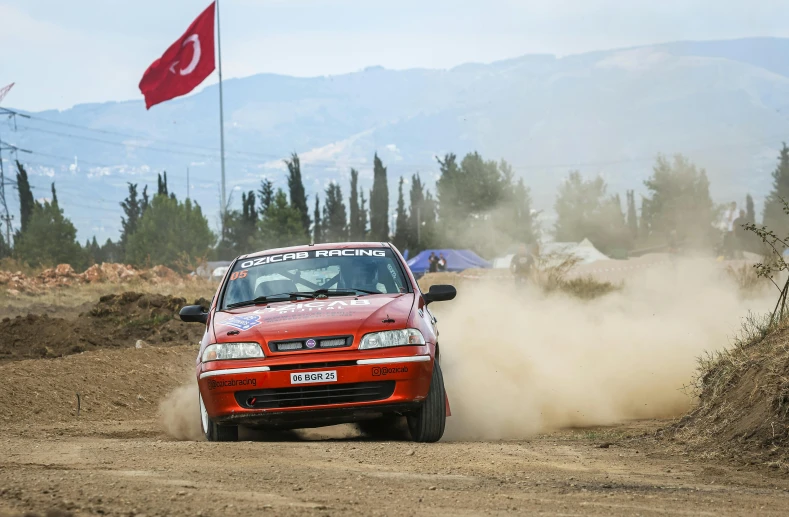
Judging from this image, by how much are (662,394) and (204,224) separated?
3082 inches

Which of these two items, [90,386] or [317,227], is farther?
[317,227]

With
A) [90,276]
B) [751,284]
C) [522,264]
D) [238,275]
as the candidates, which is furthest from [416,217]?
[238,275]

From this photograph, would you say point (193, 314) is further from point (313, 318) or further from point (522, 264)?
point (522, 264)

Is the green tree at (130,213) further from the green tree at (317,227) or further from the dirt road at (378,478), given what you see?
the dirt road at (378,478)

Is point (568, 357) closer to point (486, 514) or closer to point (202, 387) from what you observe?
point (202, 387)

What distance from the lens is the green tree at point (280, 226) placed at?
87438mm

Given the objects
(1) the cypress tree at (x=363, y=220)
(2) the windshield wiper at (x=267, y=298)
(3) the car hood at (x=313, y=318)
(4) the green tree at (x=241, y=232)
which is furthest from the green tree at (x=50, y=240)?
(3) the car hood at (x=313, y=318)

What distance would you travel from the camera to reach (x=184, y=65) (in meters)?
59.2

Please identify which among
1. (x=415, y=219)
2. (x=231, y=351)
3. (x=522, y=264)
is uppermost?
(x=415, y=219)

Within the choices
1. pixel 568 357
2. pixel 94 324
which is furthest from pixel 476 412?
pixel 94 324

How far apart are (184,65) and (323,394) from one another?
53.9m

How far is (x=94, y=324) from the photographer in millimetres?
21516

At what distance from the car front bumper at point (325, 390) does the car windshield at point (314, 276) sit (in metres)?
1.16

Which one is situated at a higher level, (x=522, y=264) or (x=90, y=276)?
(x=522, y=264)
